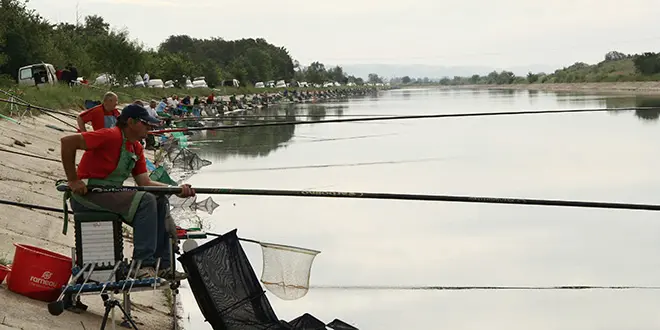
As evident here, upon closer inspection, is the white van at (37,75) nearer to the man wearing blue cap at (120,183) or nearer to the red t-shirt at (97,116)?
the red t-shirt at (97,116)

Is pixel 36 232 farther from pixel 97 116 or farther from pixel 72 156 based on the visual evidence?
pixel 72 156

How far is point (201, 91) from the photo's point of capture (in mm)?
66062

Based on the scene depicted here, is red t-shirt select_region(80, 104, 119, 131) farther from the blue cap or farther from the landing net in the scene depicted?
the blue cap

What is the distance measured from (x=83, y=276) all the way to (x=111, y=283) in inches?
9.4

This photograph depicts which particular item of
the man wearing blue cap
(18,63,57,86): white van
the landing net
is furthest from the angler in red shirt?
(18,63,57,86): white van

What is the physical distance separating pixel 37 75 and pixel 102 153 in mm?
28509

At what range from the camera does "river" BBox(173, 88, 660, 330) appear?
9828 millimetres

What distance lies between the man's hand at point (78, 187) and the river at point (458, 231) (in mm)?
2708

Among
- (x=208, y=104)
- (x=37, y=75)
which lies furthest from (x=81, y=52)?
(x=37, y=75)

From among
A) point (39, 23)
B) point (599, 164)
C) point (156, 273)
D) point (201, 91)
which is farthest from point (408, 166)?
point (201, 91)

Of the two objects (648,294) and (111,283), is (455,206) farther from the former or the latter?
(111,283)

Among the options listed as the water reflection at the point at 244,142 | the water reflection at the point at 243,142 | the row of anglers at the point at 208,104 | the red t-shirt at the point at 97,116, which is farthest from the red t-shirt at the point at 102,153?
the row of anglers at the point at 208,104

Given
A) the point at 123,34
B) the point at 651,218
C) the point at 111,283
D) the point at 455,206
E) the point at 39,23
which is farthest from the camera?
the point at 123,34

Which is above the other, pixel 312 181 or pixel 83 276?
pixel 83 276
